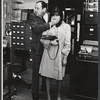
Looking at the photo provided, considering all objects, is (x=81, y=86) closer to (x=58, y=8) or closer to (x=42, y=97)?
(x=42, y=97)

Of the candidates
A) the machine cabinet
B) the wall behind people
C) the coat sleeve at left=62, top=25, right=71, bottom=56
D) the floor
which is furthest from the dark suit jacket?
the machine cabinet

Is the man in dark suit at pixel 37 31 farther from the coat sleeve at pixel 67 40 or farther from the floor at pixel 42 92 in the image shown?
the coat sleeve at pixel 67 40

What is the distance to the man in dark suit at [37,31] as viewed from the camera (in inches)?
106

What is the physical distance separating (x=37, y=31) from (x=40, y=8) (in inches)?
11.6

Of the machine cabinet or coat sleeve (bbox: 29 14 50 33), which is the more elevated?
coat sleeve (bbox: 29 14 50 33)

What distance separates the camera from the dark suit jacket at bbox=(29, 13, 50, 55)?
8.95 feet

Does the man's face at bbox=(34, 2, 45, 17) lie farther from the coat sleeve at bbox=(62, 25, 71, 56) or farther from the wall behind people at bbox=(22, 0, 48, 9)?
the coat sleeve at bbox=(62, 25, 71, 56)

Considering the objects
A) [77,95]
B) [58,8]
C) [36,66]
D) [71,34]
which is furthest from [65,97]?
[58,8]

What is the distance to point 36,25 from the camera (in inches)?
109

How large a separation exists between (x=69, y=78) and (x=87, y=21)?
88 centimetres

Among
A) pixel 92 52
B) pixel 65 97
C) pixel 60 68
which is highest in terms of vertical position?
pixel 92 52

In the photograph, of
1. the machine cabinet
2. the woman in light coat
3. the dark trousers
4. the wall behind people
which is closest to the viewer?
the wall behind people

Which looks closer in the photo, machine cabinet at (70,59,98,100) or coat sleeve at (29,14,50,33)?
coat sleeve at (29,14,50,33)

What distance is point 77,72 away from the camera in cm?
317
